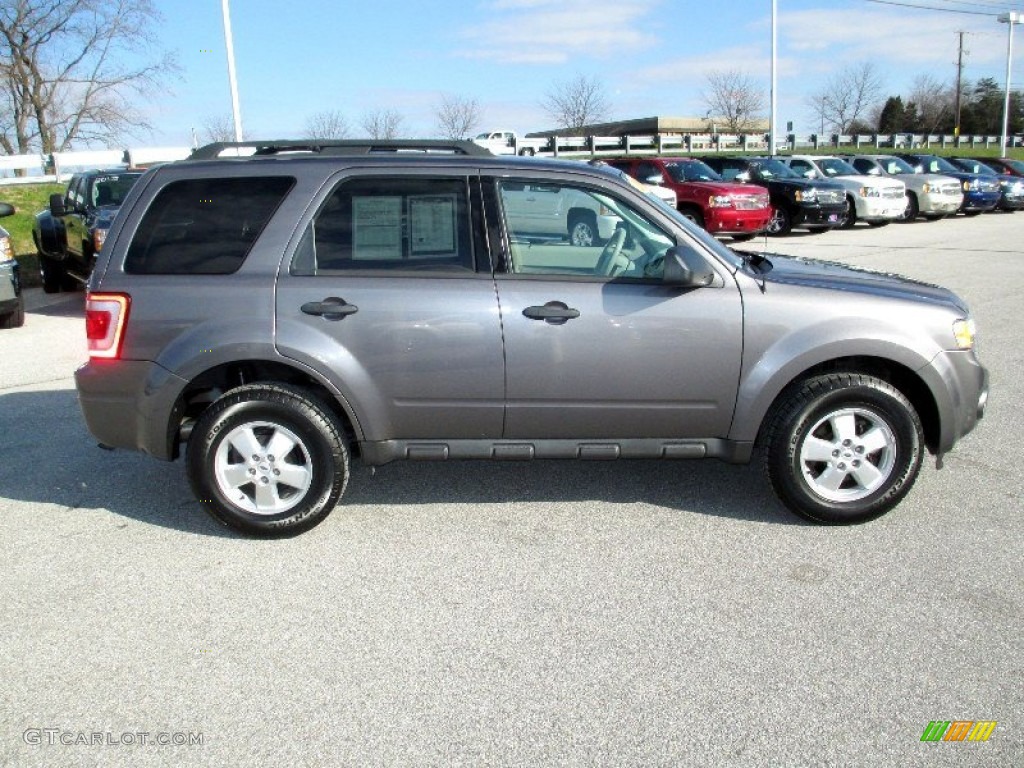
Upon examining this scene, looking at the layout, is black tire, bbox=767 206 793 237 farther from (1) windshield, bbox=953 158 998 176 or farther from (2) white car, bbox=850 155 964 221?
(1) windshield, bbox=953 158 998 176

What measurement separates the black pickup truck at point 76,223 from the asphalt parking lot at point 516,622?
6950mm

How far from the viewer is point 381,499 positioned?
4.87m

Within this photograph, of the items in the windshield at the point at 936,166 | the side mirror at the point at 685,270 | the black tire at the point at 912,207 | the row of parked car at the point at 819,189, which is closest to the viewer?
the side mirror at the point at 685,270

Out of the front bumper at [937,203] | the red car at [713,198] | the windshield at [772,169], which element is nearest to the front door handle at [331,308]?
the red car at [713,198]

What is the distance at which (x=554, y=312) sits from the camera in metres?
4.19

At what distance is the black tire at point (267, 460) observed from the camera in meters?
4.27

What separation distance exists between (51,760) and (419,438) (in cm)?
211

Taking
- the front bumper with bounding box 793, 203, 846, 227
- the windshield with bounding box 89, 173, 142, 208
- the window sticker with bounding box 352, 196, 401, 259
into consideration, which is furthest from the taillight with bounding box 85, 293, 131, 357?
the front bumper with bounding box 793, 203, 846, 227

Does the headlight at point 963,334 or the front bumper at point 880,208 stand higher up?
the front bumper at point 880,208

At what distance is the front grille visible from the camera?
17469mm

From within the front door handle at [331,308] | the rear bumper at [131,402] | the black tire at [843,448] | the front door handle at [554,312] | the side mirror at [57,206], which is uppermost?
the side mirror at [57,206]

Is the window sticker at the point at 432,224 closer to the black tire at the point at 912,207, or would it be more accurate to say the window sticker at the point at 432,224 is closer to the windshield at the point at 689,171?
the windshield at the point at 689,171

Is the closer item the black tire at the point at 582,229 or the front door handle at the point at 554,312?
the front door handle at the point at 554,312

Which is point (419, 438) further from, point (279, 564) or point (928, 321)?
point (928, 321)
